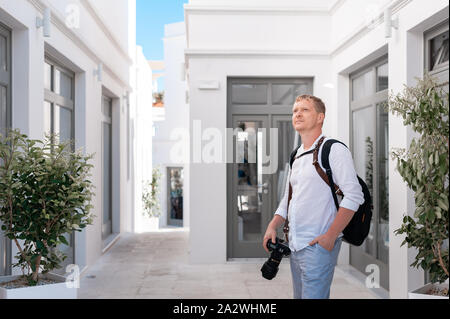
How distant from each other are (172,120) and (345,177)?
40.7ft

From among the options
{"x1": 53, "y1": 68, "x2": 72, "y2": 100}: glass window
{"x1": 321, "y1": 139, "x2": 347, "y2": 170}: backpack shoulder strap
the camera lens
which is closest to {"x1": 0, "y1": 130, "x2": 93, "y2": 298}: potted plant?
the camera lens

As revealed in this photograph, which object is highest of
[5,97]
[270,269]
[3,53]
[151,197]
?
[3,53]

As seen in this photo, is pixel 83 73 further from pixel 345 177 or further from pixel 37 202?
pixel 345 177

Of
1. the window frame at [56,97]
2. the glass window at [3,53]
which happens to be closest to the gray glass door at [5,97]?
the glass window at [3,53]

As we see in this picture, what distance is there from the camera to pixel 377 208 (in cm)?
503

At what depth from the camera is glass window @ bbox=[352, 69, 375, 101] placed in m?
5.18

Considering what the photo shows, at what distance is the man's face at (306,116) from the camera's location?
2.28 metres

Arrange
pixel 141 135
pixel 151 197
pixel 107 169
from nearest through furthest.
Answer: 1. pixel 107 169
2. pixel 141 135
3. pixel 151 197

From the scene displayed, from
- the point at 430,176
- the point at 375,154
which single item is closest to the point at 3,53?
the point at 430,176

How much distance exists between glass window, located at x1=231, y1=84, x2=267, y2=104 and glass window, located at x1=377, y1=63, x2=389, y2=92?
1659 millimetres

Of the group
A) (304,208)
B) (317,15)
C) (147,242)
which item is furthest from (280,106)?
(304,208)

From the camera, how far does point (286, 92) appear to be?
629 cm

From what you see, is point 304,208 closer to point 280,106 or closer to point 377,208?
point 377,208

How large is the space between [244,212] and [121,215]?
2910 mm
